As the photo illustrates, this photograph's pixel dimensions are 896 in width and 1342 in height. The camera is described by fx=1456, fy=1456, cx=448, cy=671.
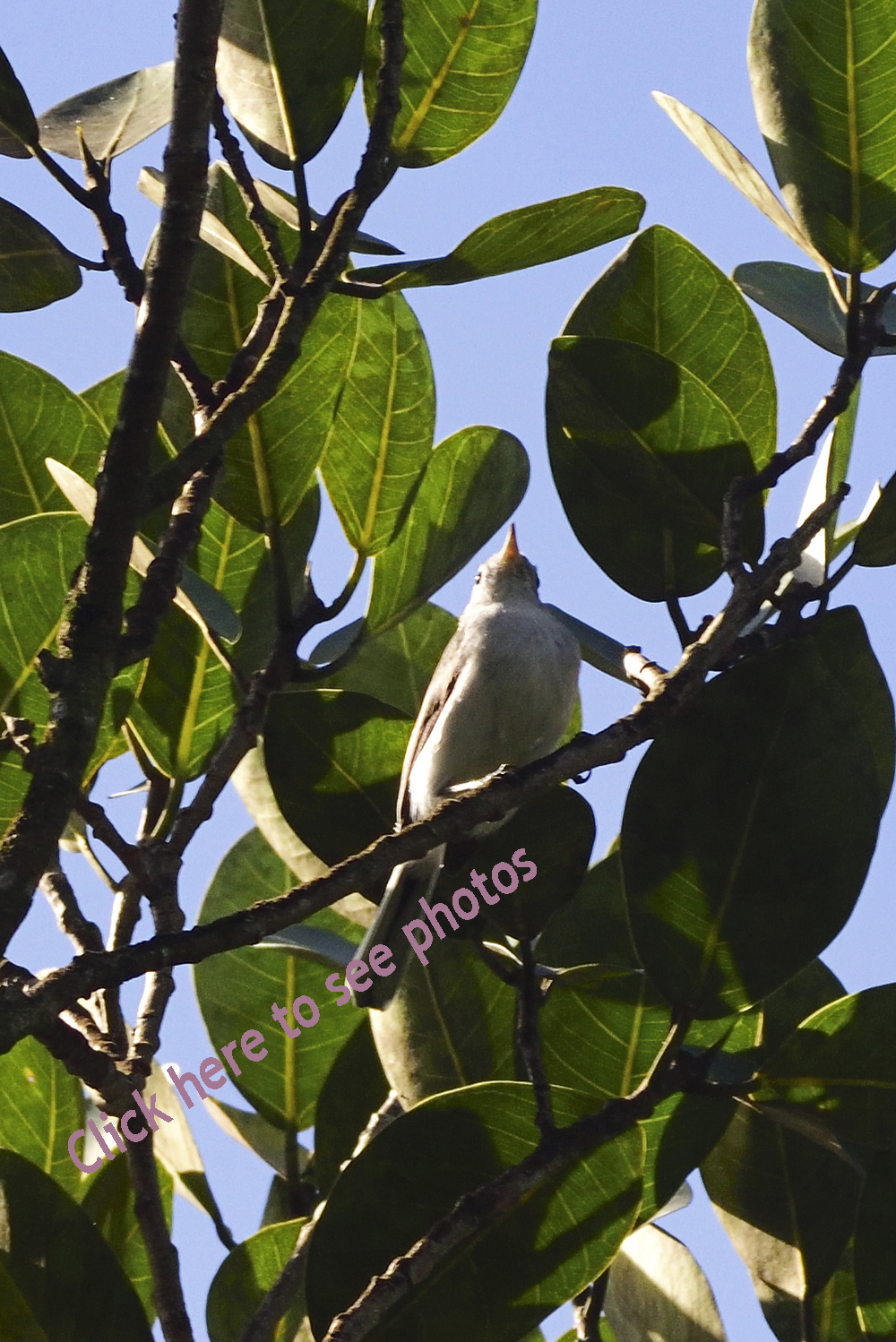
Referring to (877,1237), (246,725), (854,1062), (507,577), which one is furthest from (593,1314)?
(507,577)

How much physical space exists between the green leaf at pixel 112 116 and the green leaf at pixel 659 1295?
2157 millimetres

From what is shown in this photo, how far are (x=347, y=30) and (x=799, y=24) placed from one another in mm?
711

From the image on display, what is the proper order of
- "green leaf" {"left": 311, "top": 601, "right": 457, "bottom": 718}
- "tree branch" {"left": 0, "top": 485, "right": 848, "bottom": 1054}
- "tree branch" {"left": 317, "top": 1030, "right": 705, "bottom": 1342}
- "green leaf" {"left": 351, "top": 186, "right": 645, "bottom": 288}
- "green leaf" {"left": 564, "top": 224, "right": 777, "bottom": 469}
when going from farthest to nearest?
"green leaf" {"left": 311, "top": 601, "right": 457, "bottom": 718}
"green leaf" {"left": 564, "top": 224, "right": 777, "bottom": 469}
"green leaf" {"left": 351, "top": 186, "right": 645, "bottom": 288}
"tree branch" {"left": 317, "top": 1030, "right": 705, "bottom": 1342}
"tree branch" {"left": 0, "top": 485, "right": 848, "bottom": 1054}

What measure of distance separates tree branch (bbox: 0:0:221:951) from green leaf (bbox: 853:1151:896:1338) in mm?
1489

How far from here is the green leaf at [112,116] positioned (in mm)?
2322

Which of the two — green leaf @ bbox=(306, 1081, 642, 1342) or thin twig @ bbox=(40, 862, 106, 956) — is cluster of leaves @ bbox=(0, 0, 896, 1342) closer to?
green leaf @ bbox=(306, 1081, 642, 1342)

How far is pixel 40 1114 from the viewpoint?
8.91ft

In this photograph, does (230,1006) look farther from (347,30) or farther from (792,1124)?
(347,30)

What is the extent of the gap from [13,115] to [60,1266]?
1749 mm

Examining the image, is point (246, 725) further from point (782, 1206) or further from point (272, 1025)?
point (782, 1206)

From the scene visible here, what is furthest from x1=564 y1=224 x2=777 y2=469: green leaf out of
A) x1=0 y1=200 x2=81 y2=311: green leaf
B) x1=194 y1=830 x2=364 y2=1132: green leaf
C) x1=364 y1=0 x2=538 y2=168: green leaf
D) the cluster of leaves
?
x1=194 y1=830 x2=364 y2=1132: green leaf

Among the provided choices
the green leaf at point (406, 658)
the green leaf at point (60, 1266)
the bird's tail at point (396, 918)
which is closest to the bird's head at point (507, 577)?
the green leaf at point (406, 658)

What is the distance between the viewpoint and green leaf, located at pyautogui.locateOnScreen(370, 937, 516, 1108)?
2590mm

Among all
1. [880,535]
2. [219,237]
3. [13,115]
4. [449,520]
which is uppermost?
[13,115]
